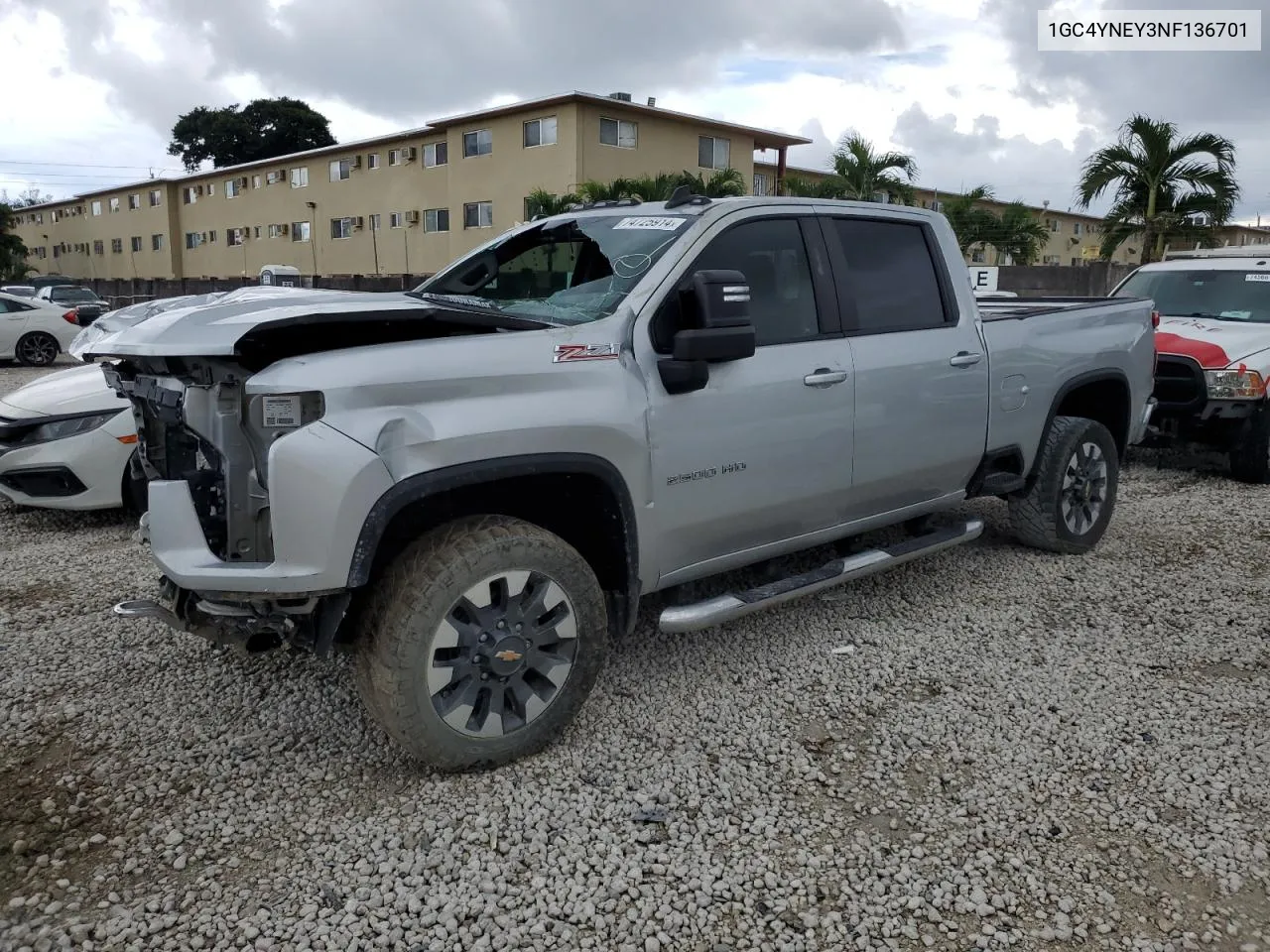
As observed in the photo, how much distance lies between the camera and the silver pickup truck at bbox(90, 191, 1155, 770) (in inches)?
115

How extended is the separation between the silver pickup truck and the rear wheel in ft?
48.2

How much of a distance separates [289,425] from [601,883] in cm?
158

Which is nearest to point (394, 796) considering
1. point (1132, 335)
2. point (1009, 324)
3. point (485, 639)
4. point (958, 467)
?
point (485, 639)

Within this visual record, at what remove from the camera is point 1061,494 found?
5.54 meters

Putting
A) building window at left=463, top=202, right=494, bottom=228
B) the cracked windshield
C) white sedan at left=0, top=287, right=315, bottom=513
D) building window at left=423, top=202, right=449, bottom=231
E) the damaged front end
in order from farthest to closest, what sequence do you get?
building window at left=423, top=202, right=449, bottom=231
building window at left=463, top=202, right=494, bottom=228
white sedan at left=0, top=287, right=315, bottom=513
the cracked windshield
the damaged front end

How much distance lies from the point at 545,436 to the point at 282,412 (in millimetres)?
793

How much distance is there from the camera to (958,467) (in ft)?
15.7

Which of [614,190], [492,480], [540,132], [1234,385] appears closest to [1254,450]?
[1234,385]

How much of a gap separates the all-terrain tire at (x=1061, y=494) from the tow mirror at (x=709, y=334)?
8.78 feet

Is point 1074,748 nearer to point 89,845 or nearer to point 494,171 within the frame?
point 89,845

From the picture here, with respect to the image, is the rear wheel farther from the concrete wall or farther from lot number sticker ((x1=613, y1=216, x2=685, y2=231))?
the concrete wall

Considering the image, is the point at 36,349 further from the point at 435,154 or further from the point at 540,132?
the point at 435,154

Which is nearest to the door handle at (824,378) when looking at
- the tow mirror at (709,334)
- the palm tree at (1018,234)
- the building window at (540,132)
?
the tow mirror at (709,334)

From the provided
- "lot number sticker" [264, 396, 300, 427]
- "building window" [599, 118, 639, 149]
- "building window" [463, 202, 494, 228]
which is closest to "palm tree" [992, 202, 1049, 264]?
"building window" [599, 118, 639, 149]
